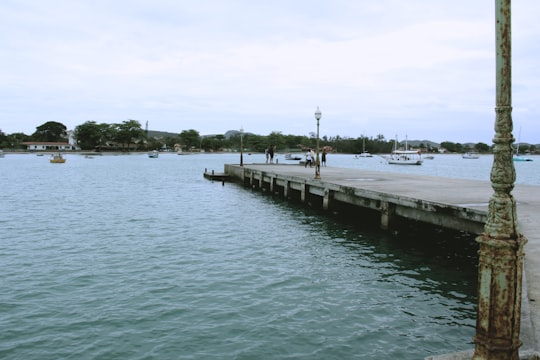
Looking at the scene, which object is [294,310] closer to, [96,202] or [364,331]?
[364,331]

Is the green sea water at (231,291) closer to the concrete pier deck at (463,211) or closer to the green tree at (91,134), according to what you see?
the concrete pier deck at (463,211)

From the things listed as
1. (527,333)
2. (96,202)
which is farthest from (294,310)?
(96,202)

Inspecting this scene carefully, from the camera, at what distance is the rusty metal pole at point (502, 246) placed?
13.7 ft

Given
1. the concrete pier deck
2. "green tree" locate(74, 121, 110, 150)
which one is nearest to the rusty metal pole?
the concrete pier deck

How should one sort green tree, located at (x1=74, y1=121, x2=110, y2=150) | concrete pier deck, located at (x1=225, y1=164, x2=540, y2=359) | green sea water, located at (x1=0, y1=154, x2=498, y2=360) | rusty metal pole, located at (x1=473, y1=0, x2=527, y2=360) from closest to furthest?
rusty metal pole, located at (x1=473, y1=0, x2=527, y2=360) → concrete pier deck, located at (x1=225, y1=164, x2=540, y2=359) → green sea water, located at (x1=0, y1=154, x2=498, y2=360) → green tree, located at (x1=74, y1=121, x2=110, y2=150)

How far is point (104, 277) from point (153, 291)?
6.36ft

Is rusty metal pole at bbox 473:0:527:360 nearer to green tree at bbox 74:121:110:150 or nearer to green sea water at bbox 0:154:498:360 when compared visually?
green sea water at bbox 0:154:498:360

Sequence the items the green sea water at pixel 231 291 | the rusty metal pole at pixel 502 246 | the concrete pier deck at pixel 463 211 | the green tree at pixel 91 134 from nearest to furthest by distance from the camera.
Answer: the rusty metal pole at pixel 502 246, the concrete pier deck at pixel 463 211, the green sea water at pixel 231 291, the green tree at pixel 91 134

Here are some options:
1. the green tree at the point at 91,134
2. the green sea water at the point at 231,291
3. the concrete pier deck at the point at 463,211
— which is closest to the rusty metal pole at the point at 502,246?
the concrete pier deck at the point at 463,211

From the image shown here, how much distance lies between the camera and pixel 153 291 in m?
10.7

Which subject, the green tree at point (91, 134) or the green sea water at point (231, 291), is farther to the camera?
the green tree at point (91, 134)

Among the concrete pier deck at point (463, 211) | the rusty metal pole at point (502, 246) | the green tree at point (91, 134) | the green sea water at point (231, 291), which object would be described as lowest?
the green sea water at point (231, 291)

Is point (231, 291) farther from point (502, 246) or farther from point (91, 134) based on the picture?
point (91, 134)

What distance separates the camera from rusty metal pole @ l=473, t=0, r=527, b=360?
13.7ft
